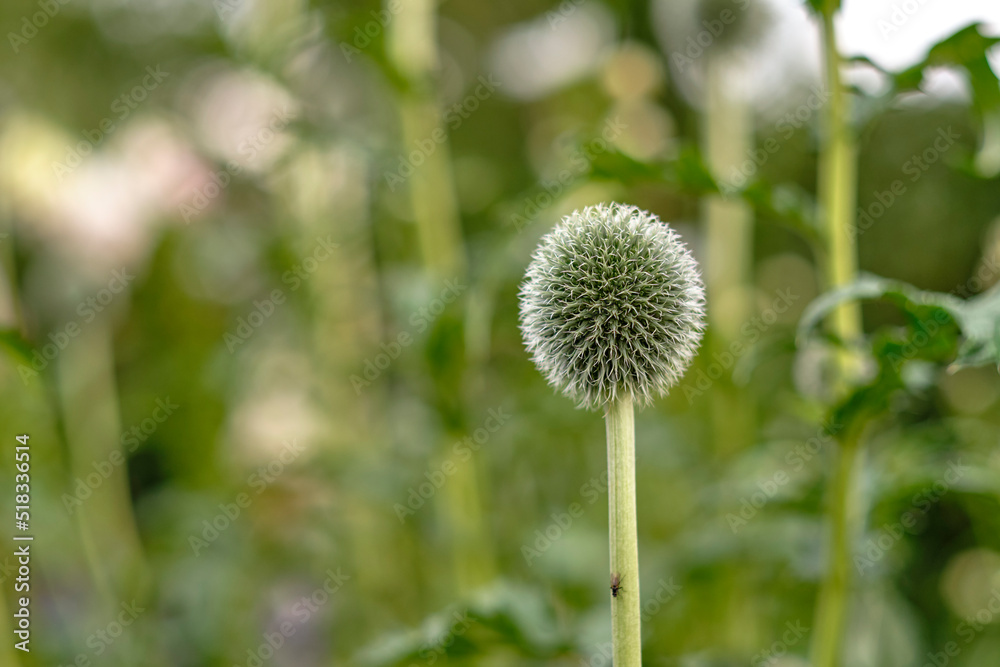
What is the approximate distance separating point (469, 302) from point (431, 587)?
1097 mm

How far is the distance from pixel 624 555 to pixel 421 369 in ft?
3.11

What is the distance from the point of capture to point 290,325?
2.51m

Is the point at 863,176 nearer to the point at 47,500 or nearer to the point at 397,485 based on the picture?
the point at 397,485

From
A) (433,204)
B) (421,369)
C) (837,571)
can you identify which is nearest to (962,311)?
(837,571)

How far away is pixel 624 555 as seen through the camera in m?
0.60

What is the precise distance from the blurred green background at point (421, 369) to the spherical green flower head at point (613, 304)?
0.86ft

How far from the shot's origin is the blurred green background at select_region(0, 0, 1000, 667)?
50.6 inches

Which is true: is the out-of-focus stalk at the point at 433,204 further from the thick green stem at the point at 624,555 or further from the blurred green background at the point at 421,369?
the thick green stem at the point at 624,555

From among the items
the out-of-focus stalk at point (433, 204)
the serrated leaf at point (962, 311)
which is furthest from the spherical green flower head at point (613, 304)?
the out-of-focus stalk at point (433, 204)

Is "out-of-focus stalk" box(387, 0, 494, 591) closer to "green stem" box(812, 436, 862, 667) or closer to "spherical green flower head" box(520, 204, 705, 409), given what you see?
"green stem" box(812, 436, 862, 667)

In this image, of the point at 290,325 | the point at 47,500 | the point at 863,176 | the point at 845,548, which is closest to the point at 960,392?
the point at 863,176

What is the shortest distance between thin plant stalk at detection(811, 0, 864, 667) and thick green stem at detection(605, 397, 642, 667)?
0.51 m

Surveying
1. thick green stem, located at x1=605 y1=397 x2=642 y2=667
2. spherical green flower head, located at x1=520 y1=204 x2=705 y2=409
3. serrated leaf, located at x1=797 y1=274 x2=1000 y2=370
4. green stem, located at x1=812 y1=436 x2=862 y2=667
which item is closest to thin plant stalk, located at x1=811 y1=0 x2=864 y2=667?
green stem, located at x1=812 y1=436 x2=862 y2=667

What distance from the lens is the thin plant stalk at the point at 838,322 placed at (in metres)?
1.03
